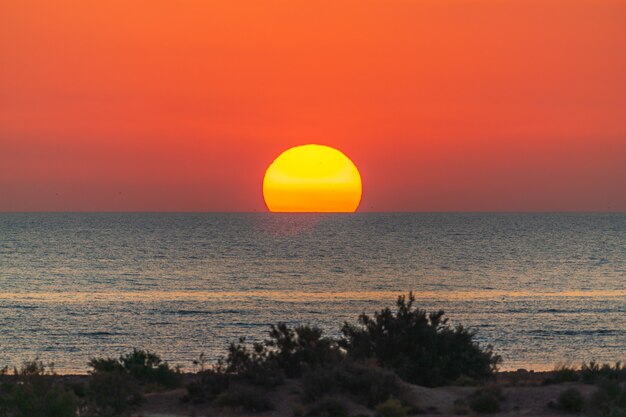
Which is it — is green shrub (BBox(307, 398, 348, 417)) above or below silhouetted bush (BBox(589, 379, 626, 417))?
below

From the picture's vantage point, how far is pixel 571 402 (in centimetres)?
2292

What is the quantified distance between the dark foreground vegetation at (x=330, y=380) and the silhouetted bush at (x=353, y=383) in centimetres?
2

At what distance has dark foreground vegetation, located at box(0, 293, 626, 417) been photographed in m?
21.8

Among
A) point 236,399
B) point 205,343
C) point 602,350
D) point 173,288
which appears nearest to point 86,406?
point 236,399

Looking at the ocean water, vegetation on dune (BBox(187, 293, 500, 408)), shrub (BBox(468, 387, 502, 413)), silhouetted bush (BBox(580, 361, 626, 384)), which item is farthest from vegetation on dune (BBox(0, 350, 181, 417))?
the ocean water

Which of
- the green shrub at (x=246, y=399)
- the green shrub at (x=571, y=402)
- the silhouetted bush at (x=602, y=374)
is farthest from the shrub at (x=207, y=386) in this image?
the silhouetted bush at (x=602, y=374)

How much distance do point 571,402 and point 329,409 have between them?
5.48 m

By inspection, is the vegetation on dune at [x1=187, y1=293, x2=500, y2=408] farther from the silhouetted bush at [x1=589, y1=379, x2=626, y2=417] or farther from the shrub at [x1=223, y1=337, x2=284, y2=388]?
the silhouetted bush at [x1=589, y1=379, x2=626, y2=417]

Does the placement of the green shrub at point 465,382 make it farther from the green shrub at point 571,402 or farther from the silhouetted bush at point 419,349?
the green shrub at point 571,402

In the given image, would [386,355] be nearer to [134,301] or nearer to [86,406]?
[86,406]

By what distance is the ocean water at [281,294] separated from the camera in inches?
1859

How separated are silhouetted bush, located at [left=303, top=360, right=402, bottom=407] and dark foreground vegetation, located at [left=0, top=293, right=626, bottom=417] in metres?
0.02

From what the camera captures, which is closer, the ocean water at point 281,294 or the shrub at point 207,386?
the shrub at point 207,386

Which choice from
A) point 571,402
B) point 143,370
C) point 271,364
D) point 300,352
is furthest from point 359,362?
point 143,370
